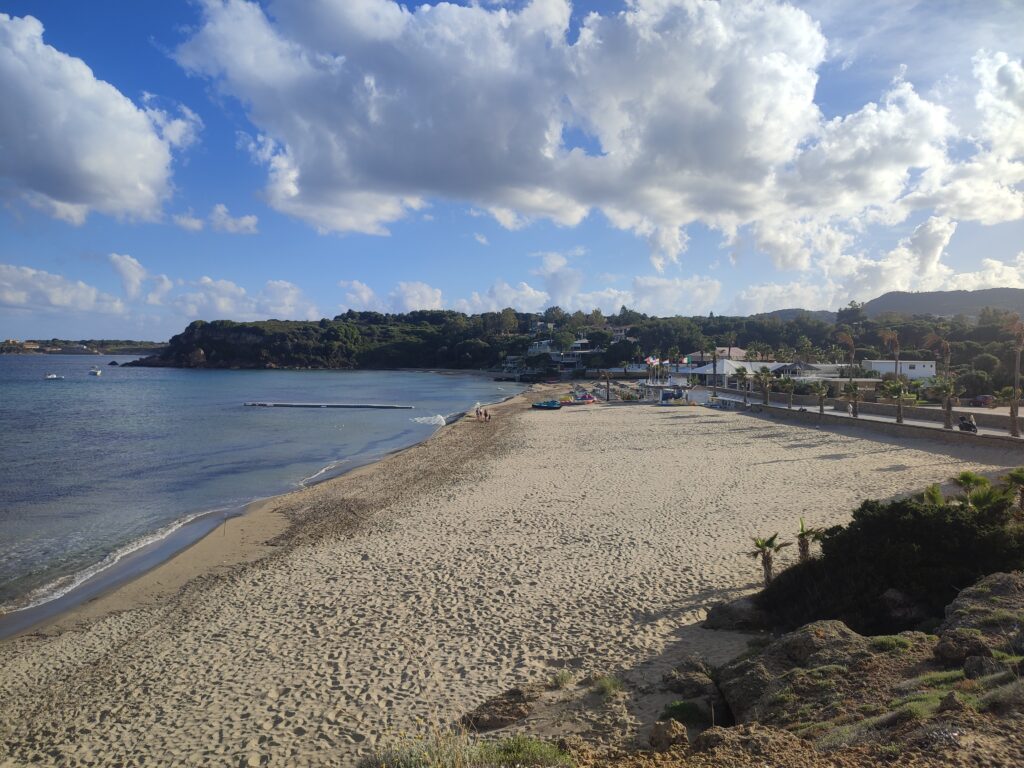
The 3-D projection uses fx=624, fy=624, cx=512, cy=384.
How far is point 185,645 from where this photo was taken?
8.90 metres

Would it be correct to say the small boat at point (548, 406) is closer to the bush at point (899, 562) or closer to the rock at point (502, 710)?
the bush at point (899, 562)

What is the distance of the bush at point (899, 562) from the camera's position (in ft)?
22.6

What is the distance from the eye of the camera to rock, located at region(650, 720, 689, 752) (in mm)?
4883

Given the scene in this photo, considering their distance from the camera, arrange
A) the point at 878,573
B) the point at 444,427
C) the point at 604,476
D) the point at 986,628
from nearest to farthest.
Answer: the point at 986,628
the point at 878,573
the point at 604,476
the point at 444,427

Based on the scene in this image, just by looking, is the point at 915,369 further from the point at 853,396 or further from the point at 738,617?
the point at 738,617

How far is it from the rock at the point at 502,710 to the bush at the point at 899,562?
3377mm

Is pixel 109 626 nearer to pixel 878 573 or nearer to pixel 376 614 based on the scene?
pixel 376 614

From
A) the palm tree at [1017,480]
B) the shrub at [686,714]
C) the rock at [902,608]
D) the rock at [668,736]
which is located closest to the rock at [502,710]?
the shrub at [686,714]

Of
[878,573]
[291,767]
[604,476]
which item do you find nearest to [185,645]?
[291,767]

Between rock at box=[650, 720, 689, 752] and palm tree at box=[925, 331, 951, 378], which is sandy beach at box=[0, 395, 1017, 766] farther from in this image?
palm tree at box=[925, 331, 951, 378]

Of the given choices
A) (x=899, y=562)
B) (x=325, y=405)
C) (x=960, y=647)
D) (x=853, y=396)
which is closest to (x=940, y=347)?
(x=853, y=396)

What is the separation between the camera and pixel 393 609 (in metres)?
9.59

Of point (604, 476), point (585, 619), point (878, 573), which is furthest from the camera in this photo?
point (604, 476)

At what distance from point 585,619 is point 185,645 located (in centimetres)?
571
